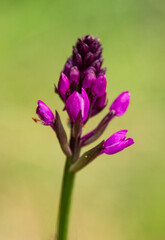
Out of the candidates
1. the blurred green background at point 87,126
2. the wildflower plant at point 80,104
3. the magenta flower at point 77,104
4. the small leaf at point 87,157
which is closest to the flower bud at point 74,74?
the wildflower plant at point 80,104

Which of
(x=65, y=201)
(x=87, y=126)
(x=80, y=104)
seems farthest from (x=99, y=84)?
(x=87, y=126)

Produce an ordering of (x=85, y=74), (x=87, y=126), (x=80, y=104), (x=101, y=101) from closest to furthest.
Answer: (x=80, y=104)
(x=85, y=74)
(x=101, y=101)
(x=87, y=126)

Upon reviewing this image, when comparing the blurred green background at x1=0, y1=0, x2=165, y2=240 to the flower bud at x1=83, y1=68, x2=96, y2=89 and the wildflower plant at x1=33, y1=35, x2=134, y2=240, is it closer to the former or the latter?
the wildflower plant at x1=33, y1=35, x2=134, y2=240

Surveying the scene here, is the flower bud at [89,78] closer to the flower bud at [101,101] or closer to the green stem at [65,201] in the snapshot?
the flower bud at [101,101]

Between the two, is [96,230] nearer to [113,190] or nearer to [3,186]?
[113,190]

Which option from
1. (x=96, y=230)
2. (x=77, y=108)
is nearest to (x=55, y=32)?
(x=96, y=230)

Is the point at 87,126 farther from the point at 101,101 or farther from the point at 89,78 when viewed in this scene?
the point at 89,78

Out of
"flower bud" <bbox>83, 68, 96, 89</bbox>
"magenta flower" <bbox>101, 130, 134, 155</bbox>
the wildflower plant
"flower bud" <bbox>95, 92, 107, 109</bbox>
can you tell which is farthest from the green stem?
"flower bud" <bbox>83, 68, 96, 89</bbox>

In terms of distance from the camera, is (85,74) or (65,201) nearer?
(85,74)
